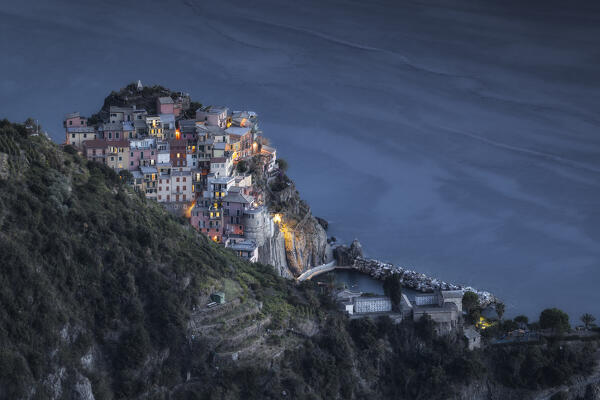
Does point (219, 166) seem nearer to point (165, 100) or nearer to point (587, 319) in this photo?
point (165, 100)

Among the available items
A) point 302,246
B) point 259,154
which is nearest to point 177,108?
point 259,154

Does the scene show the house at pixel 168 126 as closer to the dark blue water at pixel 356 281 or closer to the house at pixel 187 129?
the house at pixel 187 129

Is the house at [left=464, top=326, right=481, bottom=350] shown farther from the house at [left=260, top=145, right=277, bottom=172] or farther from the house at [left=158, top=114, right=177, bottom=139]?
the house at [left=158, top=114, right=177, bottom=139]

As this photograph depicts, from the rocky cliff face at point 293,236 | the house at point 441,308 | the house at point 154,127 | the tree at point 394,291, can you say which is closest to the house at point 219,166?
the house at point 154,127

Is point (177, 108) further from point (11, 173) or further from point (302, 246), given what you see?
point (11, 173)

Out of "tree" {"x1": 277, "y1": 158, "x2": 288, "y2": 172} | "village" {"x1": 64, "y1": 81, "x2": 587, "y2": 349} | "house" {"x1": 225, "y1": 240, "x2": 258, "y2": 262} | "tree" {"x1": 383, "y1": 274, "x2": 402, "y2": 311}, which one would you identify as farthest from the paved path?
"tree" {"x1": 383, "y1": 274, "x2": 402, "y2": 311}
